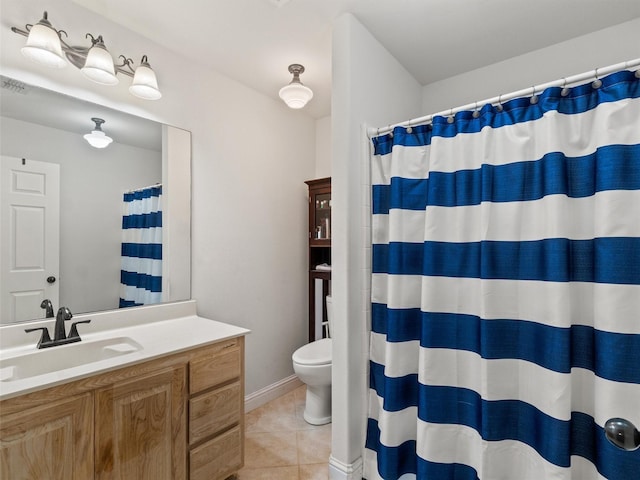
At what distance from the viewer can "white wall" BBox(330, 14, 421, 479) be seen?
1630 mm

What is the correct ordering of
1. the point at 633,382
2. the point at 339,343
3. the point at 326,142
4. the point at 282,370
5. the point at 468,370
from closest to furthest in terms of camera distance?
the point at 633,382 < the point at 468,370 < the point at 339,343 < the point at 282,370 < the point at 326,142

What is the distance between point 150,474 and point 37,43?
1887mm

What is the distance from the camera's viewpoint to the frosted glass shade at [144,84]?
169cm

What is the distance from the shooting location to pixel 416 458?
60.1 inches

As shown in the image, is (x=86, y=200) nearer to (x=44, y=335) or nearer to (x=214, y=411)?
(x=44, y=335)

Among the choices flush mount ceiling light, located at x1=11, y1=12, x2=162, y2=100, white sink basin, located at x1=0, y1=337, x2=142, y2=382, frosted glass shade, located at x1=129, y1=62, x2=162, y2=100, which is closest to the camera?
white sink basin, located at x1=0, y1=337, x2=142, y2=382

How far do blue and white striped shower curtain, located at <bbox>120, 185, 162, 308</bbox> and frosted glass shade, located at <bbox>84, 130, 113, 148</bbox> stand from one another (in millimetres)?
280

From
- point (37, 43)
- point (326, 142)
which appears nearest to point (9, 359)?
point (37, 43)

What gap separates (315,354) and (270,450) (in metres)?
0.63

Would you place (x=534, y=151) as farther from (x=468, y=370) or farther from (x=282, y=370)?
(x=282, y=370)

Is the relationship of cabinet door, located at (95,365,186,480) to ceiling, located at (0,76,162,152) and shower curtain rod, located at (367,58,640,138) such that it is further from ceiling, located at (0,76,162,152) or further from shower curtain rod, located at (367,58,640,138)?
shower curtain rod, located at (367,58,640,138)

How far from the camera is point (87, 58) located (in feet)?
4.95

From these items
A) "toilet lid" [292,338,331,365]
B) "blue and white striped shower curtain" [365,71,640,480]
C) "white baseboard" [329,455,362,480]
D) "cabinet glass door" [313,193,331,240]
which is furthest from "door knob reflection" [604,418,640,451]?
"cabinet glass door" [313,193,331,240]

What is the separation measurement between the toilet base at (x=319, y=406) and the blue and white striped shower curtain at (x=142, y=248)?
1226 millimetres
